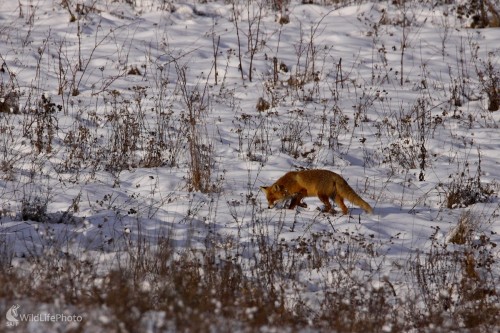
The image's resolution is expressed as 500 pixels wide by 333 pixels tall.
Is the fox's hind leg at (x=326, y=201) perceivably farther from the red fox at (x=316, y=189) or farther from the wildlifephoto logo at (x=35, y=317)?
the wildlifephoto logo at (x=35, y=317)

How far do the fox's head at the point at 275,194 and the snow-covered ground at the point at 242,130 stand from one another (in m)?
0.10

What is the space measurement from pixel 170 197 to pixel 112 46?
696 cm

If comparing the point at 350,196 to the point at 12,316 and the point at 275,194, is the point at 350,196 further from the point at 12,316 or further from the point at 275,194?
the point at 12,316

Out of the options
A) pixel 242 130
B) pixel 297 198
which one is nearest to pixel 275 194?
pixel 297 198

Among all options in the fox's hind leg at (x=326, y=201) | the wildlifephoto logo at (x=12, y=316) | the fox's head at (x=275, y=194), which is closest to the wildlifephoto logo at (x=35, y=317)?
the wildlifephoto logo at (x=12, y=316)

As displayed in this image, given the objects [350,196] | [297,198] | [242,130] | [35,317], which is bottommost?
[242,130]

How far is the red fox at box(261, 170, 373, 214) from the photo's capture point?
7852 millimetres

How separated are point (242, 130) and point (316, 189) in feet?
10.4

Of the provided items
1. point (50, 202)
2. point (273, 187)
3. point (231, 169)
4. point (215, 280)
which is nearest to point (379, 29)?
point (231, 169)

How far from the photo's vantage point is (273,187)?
8.02 meters

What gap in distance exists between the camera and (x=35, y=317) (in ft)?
A: 14.7

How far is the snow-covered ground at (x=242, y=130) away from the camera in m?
7.02

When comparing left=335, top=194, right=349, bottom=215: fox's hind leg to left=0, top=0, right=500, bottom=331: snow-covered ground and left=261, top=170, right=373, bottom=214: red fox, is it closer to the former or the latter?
left=261, top=170, right=373, bottom=214: red fox

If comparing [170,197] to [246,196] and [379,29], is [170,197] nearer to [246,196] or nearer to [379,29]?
[246,196]
